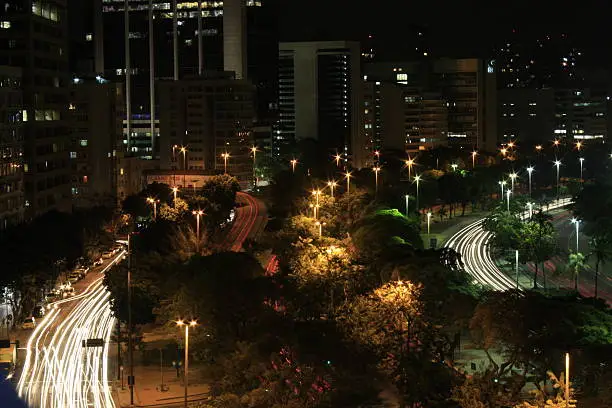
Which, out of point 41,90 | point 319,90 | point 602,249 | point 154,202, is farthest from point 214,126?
point 602,249

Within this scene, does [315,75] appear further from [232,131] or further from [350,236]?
[350,236]

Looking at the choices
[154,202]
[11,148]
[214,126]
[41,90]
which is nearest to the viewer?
[11,148]

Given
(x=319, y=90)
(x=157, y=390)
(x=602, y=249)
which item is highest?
(x=319, y=90)

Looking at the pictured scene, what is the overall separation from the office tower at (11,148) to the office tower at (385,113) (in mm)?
83951

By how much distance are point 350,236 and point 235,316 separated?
17.8m

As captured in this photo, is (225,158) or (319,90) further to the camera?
(319,90)

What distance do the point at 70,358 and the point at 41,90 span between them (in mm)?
30016

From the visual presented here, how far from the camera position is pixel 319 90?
5650 inches

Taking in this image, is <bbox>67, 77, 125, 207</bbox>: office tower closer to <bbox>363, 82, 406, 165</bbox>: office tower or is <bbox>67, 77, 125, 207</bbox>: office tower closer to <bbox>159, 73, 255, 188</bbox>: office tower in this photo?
<bbox>159, 73, 255, 188</bbox>: office tower

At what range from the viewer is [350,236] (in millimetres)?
53625

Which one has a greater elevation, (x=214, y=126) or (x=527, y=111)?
(x=214, y=126)

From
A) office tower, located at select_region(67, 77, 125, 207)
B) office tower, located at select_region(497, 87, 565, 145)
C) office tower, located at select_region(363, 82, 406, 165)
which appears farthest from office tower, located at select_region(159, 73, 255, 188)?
office tower, located at select_region(497, 87, 565, 145)

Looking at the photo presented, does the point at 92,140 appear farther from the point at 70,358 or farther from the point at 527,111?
the point at 527,111

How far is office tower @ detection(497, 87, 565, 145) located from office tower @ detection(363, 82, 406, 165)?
3976 cm
